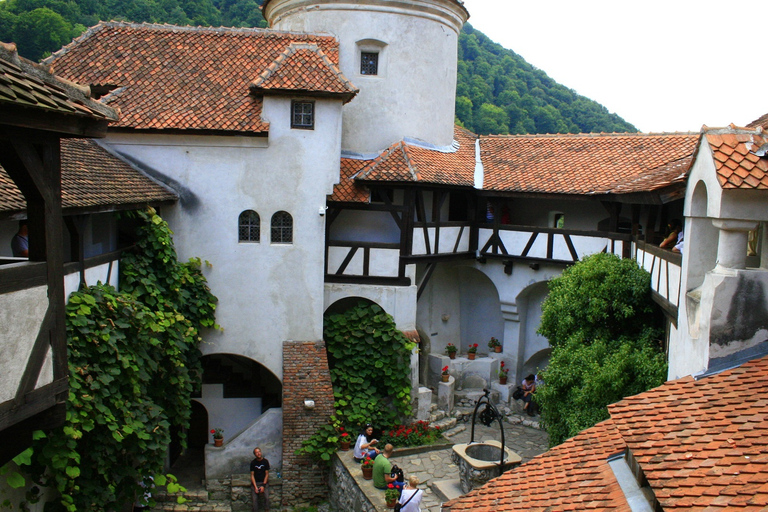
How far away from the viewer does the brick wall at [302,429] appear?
1370 cm

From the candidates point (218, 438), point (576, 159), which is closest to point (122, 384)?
point (218, 438)

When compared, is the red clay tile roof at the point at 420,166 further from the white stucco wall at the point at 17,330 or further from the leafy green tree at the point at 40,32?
the leafy green tree at the point at 40,32

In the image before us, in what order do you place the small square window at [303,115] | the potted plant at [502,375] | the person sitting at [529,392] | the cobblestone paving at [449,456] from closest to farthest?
the cobblestone paving at [449,456] → the small square window at [303,115] → the person sitting at [529,392] → the potted plant at [502,375]

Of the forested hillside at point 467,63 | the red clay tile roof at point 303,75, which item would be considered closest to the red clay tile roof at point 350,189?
the red clay tile roof at point 303,75

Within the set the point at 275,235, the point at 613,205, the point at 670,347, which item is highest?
the point at 613,205

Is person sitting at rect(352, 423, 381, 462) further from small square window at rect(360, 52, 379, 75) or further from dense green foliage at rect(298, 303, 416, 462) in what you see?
small square window at rect(360, 52, 379, 75)

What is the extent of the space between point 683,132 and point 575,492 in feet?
40.2

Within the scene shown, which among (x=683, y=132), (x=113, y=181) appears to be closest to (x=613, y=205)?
(x=683, y=132)

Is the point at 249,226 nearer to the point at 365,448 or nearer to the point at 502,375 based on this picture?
the point at 365,448

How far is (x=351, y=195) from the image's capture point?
49.4ft

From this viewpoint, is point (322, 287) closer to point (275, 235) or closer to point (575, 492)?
point (275, 235)

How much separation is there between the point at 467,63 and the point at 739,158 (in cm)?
2995

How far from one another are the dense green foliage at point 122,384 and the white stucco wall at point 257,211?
59.6 inches

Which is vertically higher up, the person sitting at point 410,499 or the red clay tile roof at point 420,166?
the red clay tile roof at point 420,166
